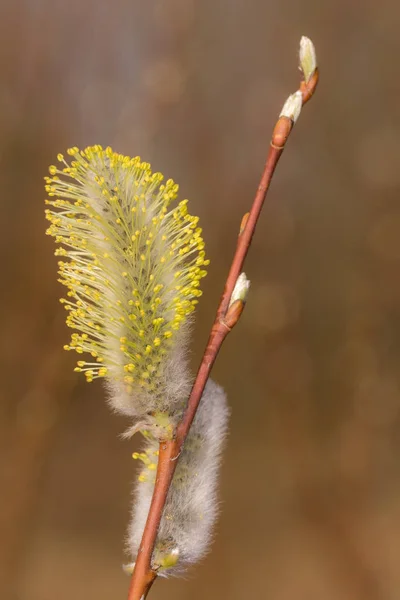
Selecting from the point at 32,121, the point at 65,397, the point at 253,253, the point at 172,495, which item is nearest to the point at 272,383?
the point at 253,253

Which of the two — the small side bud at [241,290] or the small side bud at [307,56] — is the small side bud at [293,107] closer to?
the small side bud at [307,56]

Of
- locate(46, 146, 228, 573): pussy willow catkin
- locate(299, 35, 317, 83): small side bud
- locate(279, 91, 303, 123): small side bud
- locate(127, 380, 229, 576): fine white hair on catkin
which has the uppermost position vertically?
locate(299, 35, 317, 83): small side bud

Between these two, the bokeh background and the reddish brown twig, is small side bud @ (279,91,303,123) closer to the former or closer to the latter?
the reddish brown twig

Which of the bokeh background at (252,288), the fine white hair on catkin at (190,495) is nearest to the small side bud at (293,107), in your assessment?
the fine white hair on catkin at (190,495)

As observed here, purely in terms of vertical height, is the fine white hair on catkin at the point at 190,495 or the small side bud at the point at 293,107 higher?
the small side bud at the point at 293,107

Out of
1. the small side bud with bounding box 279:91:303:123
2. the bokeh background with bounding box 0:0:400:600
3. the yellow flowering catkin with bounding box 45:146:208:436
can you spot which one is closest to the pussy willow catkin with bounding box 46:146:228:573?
the yellow flowering catkin with bounding box 45:146:208:436

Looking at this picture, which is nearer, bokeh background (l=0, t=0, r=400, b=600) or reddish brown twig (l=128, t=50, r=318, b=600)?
reddish brown twig (l=128, t=50, r=318, b=600)

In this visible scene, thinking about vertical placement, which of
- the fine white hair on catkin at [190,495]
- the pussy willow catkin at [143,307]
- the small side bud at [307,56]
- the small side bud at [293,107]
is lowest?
the fine white hair on catkin at [190,495]

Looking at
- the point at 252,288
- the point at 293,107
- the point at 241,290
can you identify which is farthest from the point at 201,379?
the point at 252,288

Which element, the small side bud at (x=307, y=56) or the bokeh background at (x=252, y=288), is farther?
the bokeh background at (x=252, y=288)
